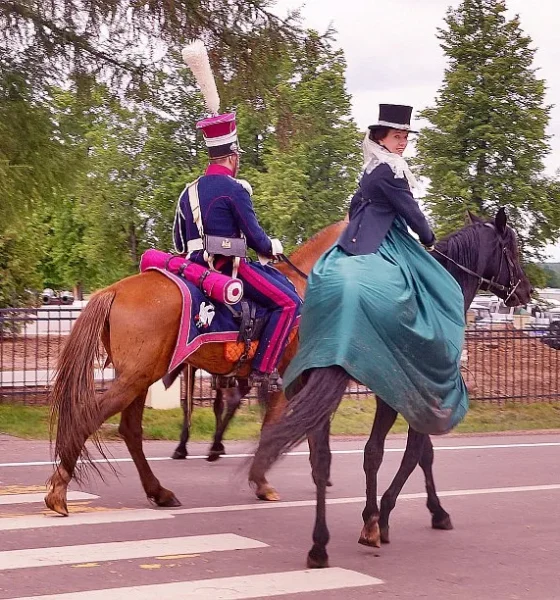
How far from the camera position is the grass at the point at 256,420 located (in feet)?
44.0

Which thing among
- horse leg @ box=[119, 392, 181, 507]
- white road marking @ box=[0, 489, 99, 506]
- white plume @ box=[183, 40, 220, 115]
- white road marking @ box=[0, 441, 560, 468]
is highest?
white plume @ box=[183, 40, 220, 115]

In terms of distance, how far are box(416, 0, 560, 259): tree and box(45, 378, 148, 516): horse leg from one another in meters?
25.0

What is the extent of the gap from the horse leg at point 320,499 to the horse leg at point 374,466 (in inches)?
23.7

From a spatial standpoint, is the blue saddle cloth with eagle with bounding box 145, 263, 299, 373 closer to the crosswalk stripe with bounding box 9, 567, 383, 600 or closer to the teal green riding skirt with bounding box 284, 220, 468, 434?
the teal green riding skirt with bounding box 284, 220, 468, 434

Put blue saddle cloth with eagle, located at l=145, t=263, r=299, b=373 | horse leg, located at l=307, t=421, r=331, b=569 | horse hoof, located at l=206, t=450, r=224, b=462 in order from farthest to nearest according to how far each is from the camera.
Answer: horse hoof, located at l=206, t=450, r=224, b=462 → blue saddle cloth with eagle, located at l=145, t=263, r=299, b=373 → horse leg, located at l=307, t=421, r=331, b=569

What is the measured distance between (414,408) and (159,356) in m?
2.17

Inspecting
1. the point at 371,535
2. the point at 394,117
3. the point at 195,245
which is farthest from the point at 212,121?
the point at 371,535

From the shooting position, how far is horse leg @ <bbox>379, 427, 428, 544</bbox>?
753 centimetres

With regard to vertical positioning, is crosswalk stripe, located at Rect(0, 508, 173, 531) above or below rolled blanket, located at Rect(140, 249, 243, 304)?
→ below

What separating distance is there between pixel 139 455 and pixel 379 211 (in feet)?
8.81

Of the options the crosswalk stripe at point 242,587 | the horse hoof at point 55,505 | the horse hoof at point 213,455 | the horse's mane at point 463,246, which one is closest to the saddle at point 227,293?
the horse's mane at point 463,246

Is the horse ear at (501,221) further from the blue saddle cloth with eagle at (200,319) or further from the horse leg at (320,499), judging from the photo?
the horse leg at (320,499)

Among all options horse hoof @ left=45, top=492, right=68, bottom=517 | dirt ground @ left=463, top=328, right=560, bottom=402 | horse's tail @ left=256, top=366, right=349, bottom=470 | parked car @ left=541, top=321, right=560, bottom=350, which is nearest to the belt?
horse hoof @ left=45, top=492, right=68, bottom=517

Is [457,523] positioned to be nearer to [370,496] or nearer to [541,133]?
[370,496]
